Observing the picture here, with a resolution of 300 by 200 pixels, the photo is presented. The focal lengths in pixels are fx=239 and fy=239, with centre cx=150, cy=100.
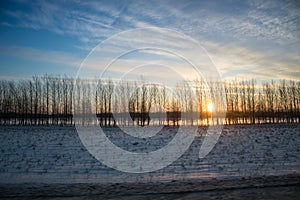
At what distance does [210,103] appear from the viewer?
5578cm

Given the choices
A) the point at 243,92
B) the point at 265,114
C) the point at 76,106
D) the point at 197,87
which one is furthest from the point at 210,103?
the point at 76,106

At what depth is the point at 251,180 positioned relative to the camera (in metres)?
7.02

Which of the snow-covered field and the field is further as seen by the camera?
the snow-covered field

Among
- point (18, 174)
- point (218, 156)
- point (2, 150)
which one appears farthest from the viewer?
point (2, 150)

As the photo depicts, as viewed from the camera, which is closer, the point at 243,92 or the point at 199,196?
the point at 199,196

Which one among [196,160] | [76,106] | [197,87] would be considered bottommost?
[196,160]

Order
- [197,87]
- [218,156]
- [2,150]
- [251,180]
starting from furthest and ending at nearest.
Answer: [197,87]
[2,150]
[218,156]
[251,180]

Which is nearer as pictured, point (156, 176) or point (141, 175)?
point (156, 176)

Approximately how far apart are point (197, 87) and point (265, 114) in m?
19.1

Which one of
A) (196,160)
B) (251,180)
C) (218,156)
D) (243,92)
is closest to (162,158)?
(196,160)

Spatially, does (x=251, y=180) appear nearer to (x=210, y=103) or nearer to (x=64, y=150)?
(x=64, y=150)

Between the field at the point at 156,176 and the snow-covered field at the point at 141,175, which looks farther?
the snow-covered field at the point at 141,175

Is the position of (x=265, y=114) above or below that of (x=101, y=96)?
below

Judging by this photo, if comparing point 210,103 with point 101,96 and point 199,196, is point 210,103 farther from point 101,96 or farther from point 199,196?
point 199,196
